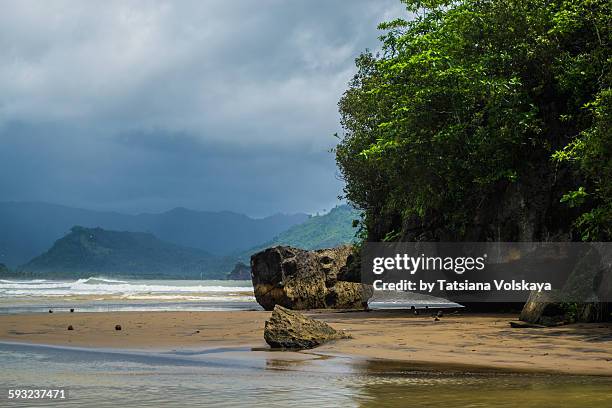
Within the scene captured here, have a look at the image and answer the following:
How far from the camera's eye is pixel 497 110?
2562cm

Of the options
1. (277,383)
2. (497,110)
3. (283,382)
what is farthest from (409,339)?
(497,110)

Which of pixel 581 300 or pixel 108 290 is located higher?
pixel 581 300

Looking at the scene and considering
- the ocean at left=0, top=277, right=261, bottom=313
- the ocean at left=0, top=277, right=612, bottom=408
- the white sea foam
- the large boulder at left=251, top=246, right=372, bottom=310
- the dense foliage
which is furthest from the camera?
the white sea foam

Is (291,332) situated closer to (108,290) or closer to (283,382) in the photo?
(283,382)

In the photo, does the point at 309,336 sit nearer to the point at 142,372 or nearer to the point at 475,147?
the point at 142,372

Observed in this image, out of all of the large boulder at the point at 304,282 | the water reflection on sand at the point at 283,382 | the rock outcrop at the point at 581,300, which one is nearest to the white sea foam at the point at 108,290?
the large boulder at the point at 304,282

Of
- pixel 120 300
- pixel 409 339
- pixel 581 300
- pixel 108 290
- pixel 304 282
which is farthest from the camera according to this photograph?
pixel 108 290

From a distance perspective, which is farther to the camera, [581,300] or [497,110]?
[497,110]

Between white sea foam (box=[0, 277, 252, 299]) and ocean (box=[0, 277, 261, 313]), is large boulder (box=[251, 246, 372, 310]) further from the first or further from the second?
white sea foam (box=[0, 277, 252, 299])

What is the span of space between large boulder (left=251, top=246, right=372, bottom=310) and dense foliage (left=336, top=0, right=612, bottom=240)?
6759 mm

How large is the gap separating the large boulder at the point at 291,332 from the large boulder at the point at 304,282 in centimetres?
1826

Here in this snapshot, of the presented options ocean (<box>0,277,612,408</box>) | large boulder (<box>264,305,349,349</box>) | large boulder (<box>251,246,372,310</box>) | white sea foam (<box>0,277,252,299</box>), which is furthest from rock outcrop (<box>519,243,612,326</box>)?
white sea foam (<box>0,277,252,299</box>)

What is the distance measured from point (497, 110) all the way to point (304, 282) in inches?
546

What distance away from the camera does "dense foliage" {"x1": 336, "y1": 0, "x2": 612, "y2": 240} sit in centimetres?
2394
